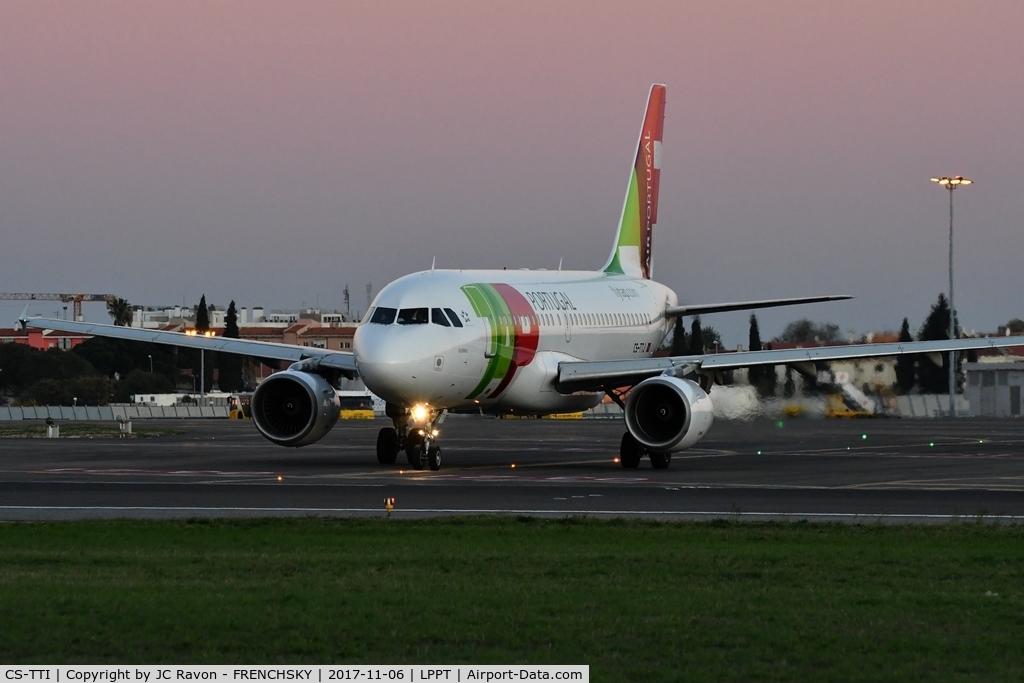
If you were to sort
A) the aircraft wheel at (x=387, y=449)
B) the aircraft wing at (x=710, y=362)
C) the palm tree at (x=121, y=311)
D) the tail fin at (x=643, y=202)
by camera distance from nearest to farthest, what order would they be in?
the aircraft wheel at (x=387, y=449) < the aircraft wing at (x=710, y=362) < the tail fin at (x=643, y=202) < the palm tree at (x=121, y=311)

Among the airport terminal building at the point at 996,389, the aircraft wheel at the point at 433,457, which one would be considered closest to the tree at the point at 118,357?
the airport terminal building at the point at 996,389

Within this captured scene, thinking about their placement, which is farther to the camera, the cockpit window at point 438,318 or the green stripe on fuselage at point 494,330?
the green stripe on fuselage at point 494,330

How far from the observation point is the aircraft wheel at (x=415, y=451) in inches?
1321

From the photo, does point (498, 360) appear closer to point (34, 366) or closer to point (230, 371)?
point (230, 371)

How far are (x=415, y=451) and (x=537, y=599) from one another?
66.8 ft

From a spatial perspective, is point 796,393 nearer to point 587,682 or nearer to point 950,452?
point 950,452

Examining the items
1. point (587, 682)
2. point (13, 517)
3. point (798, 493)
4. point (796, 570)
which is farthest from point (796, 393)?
point (587, 682)

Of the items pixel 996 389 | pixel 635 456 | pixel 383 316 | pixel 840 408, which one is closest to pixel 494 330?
pixel 383 316

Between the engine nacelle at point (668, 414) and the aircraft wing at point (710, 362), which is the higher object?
the aircraft wing at point (710, 362)

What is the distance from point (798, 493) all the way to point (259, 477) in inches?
416

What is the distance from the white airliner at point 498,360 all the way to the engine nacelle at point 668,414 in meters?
0.03

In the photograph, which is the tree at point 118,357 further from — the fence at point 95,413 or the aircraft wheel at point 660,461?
the aircraft wheel at point 660,461

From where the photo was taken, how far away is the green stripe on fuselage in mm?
35125

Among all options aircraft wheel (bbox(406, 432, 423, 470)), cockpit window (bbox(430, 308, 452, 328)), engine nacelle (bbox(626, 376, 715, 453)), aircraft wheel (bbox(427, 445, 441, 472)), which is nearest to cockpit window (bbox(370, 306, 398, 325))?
cockpit window (bbox(430, 308, 452, 328))
